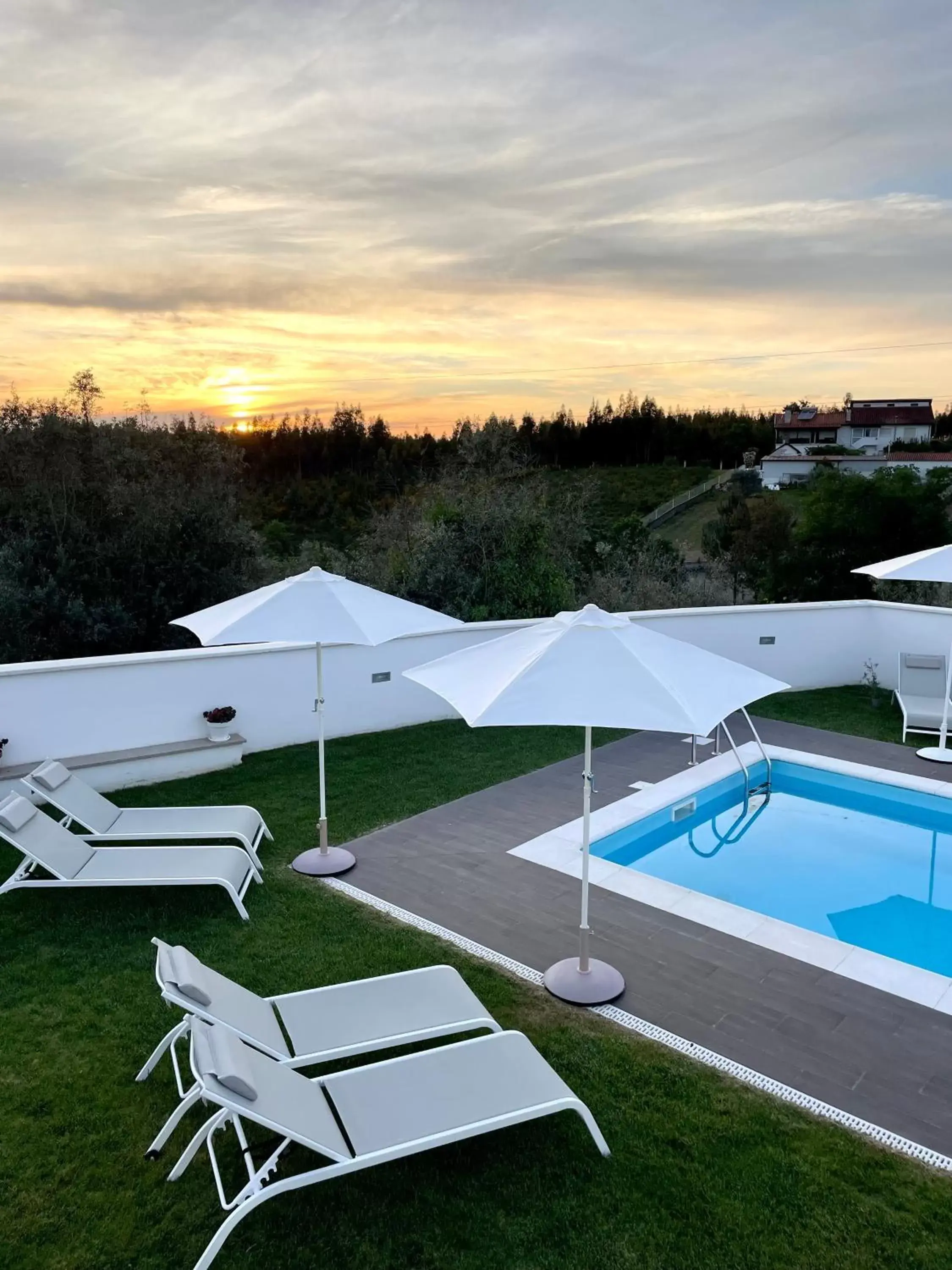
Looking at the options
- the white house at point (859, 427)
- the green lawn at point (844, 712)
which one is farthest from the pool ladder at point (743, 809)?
the white house at point (859, 427)

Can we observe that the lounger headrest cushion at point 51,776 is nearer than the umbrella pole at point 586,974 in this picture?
No

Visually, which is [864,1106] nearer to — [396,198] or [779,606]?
[779,606]

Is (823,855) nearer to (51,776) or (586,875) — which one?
(586,875)

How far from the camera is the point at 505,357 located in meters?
20.4

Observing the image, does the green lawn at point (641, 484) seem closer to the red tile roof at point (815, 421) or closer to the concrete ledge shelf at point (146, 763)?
the red tile roof at point (815, 421)

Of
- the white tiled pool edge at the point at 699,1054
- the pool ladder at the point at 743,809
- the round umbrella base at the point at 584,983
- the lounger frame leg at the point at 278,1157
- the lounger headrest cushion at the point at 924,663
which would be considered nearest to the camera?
the lounger frame leg at the point at 278,1157

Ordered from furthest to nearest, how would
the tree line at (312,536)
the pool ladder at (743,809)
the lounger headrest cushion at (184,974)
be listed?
the tree line at (312,536) < the pool ladder at (743,809) < the lounger headrest cushion at (184,974)

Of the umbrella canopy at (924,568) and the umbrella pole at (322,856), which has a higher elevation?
the umbrella canopy at (924,568)

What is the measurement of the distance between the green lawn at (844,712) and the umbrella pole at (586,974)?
6705 millimetres

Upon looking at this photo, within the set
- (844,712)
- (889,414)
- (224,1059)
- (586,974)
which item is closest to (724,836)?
(586,974)

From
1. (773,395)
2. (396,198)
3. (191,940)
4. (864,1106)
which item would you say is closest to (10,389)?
(396,198)

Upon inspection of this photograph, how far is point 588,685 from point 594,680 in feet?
0.16

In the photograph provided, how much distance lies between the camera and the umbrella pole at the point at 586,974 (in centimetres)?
511

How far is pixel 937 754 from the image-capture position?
985cm
